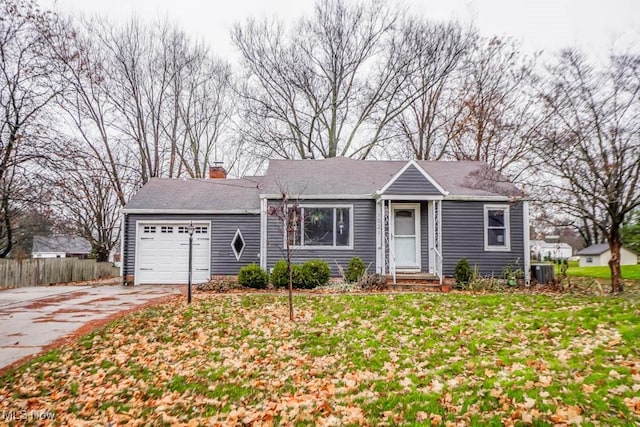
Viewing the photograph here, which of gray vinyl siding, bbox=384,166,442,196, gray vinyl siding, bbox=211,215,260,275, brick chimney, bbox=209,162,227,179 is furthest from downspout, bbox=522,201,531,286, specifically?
brick chimney, bbox=209,162,227,179

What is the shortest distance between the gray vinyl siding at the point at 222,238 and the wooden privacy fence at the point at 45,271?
4198 millimetres

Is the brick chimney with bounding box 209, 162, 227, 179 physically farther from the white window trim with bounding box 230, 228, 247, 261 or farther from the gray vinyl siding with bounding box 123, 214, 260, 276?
the white window trim with bounding box 230, 228, 247, 261

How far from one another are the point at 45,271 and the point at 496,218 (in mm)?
18113

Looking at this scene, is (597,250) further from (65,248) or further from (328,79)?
(65,248)

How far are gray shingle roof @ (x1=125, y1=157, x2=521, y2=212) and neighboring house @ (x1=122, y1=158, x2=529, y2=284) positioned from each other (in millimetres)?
50

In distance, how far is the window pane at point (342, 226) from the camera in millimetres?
13195

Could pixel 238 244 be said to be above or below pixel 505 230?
below

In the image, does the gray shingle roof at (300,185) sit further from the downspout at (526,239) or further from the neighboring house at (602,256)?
the neighboring house at (602,256)

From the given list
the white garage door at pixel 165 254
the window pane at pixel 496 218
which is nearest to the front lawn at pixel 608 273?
the window pane at pixel 496 218

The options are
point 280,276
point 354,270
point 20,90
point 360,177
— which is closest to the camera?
point 20,90

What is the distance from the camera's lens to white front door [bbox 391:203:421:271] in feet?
42.5

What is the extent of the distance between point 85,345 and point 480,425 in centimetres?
604

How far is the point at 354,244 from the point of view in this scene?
13094mm

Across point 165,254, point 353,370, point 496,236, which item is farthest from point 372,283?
point 165,254
